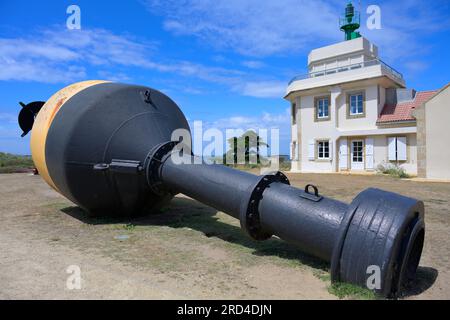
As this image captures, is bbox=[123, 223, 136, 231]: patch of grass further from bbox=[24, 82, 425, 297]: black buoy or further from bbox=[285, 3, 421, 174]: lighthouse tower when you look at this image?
bbox=[285, 3, 421, 174]: lighthouse tower

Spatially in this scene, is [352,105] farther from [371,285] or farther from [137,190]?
[371,285]

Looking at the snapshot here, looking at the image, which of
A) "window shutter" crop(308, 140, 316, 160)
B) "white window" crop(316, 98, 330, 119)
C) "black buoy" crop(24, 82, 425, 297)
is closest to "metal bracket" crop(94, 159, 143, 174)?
"black buoy" crop(24, 82, 425, 297)

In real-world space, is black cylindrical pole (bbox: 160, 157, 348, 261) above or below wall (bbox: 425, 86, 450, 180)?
below

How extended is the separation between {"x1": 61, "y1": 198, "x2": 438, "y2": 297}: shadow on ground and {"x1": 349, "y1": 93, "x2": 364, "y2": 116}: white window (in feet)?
51.8

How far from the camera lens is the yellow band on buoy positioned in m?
6.17

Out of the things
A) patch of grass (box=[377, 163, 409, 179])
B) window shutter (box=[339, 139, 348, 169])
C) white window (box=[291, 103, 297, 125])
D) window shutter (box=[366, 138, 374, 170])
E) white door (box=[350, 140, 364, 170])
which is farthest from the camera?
white window (box=[291, 103, 297, 125])

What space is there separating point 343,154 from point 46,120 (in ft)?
60.8

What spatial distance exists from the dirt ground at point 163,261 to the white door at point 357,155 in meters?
14.8

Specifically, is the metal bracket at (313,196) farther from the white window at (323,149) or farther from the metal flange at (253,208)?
the white window at (323,149)

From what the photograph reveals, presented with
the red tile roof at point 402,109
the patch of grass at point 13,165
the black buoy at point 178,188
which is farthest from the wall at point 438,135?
the patch of grass at point 13,165

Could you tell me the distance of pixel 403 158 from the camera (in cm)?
1938

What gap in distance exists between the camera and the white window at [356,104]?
21195mm

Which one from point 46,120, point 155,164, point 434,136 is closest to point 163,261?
point 155,164
